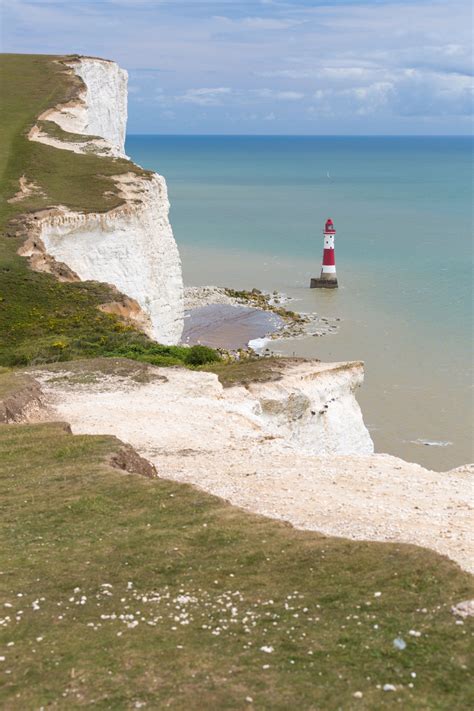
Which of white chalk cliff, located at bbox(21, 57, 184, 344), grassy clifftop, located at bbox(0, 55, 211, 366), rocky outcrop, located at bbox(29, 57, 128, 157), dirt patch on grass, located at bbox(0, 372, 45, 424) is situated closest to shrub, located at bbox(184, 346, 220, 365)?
grassy clifftop, located at bbox(0, 55, 211, 366)

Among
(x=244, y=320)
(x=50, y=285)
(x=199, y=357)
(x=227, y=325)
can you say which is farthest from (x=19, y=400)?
(x=244, y=320)

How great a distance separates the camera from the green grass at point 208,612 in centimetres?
952

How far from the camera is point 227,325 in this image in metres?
56.8

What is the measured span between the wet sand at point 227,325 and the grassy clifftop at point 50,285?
1077 cm

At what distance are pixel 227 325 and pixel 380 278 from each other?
21.7 meters

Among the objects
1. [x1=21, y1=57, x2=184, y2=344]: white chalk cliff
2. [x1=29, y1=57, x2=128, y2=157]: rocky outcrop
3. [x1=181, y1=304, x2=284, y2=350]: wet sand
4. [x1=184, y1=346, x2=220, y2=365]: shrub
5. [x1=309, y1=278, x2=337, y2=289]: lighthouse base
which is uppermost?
[x1=29, y1=57, x2=128, y2=157]: rocky outcrop

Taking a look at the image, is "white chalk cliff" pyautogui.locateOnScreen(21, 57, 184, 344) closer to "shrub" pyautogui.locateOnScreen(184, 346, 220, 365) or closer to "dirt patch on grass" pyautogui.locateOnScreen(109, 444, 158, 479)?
"shrub" pyautogui.locateOnScreen(184, 346, 220, 365)

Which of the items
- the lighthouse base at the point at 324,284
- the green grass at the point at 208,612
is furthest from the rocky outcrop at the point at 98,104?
the green grass at the point at 208,612

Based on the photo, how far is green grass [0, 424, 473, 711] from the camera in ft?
31.2

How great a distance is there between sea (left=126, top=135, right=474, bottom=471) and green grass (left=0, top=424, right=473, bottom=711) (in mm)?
21570

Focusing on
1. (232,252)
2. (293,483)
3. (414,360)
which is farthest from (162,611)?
(232,252)

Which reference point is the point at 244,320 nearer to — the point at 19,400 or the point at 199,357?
the point at 199,357

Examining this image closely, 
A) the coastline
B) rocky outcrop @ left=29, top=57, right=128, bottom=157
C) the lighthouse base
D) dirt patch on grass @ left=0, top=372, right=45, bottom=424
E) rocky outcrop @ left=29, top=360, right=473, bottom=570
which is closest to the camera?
rocky outcrop @ left=29, top=360, right=473, bottom=570

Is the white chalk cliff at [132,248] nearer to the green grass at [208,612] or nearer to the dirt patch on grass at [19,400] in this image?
the dirt patch on grass at [19,400]
